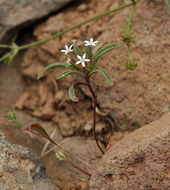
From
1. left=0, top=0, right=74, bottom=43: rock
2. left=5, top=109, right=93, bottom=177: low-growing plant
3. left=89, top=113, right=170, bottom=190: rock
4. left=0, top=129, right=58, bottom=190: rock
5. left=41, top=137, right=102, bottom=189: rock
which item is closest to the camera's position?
left=89, top=113, right=170, bottom=190: rock

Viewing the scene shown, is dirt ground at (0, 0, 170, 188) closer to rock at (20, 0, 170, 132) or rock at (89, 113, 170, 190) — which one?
rock at (20, 0, 170, 132)

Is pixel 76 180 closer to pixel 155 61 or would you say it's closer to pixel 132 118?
pixel 132 118

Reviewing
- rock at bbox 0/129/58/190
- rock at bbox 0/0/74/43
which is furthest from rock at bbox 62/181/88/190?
rock at bbox 0/0/74/43

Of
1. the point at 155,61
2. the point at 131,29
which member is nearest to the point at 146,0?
the point at 131,29

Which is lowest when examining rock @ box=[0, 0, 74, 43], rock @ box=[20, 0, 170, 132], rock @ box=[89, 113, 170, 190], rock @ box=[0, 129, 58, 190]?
rock @ box=[89, 113, 170, 190]

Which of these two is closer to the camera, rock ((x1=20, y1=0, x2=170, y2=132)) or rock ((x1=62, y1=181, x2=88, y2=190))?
rock ((x1=62, y1=181, x2=88, y2=190))

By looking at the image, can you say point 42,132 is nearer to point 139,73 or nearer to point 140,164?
point 140,164

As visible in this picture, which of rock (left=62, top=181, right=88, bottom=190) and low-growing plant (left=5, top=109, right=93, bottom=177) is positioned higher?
low-growing plant (left=5, top=109, right=93, bottom=177)

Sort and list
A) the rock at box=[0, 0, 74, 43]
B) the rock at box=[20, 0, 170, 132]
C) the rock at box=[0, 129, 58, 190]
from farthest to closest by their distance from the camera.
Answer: the rock at box=[0, 0, 74, 43] → the rock at box=[20, 0, 170, 132] → the rock at box=[0, 129, 58, 190]
